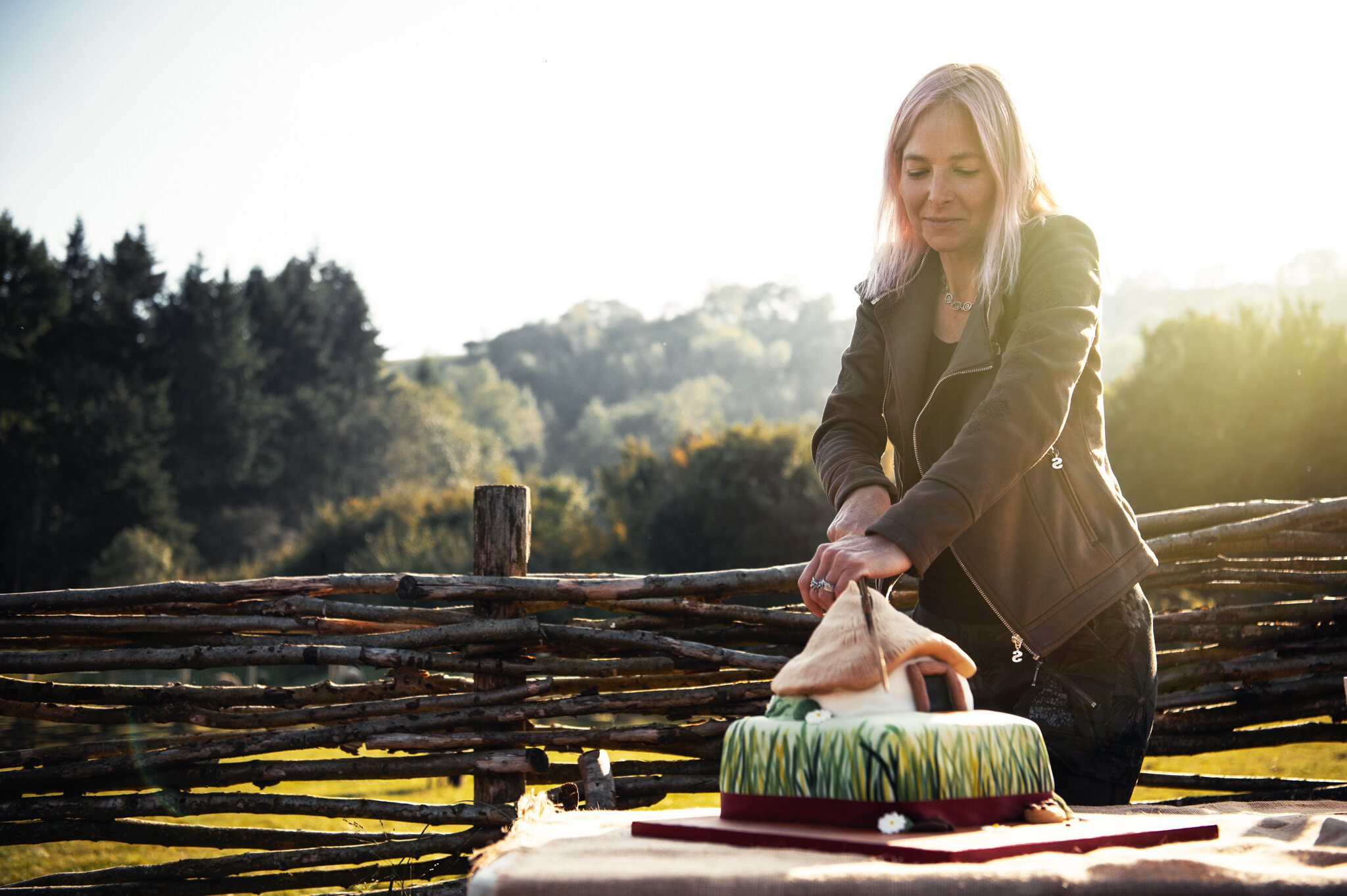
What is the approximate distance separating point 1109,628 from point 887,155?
853mm

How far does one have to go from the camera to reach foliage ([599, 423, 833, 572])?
15375mm

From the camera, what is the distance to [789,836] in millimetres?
973

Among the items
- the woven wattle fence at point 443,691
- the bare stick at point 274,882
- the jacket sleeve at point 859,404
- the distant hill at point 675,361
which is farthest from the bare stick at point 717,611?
the distant hill at point 675,361

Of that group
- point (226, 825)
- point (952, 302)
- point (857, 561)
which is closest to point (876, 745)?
point (857, 561)

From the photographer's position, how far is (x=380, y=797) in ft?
20.1

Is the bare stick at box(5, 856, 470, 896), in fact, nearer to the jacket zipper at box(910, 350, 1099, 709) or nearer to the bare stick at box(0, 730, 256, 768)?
the bare stick at box(0, 730, 256, 768)

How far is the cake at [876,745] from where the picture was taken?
39.4 inches

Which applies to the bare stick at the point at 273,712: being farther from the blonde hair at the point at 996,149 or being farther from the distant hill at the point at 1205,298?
the distant hill at the point at 1205,298

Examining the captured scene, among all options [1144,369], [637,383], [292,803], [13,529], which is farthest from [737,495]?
[637,383]

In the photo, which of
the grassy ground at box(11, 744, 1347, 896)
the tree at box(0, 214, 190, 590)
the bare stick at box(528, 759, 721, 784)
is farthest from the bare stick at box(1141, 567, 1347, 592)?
the tree at box(0, 214, 190, 590)

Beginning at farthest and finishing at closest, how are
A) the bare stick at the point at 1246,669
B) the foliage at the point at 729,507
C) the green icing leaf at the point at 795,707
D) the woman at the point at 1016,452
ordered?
1. the foliage at the point at 729,507
2. the bare stick at the point at 1246,669
3. the woman at the point at 1016,452
4. the green icing leaf at the point at 795,707

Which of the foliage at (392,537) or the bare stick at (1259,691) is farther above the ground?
the foliage at (392,537)

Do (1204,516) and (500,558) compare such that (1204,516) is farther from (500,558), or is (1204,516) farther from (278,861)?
(278,861)

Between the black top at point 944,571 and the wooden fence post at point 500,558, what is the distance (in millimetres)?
1688
